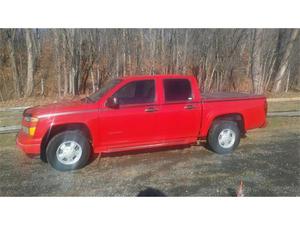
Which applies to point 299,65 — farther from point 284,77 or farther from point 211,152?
point 211,152

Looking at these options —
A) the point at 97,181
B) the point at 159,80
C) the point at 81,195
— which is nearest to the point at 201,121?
the point at 159,80

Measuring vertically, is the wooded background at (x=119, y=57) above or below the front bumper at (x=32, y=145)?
above

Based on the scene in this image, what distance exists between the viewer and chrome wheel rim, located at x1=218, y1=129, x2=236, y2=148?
19.9ft

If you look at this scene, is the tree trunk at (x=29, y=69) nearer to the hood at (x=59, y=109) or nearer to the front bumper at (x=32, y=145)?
the hood at (x=59, y=109)

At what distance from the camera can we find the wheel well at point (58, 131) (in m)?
5.04

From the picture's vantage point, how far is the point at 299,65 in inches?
418

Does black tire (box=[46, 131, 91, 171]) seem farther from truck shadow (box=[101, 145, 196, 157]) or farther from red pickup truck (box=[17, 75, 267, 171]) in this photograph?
truck shadow (box=[101, 145, 196, 157])

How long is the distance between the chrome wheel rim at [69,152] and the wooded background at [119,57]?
3.55 meters

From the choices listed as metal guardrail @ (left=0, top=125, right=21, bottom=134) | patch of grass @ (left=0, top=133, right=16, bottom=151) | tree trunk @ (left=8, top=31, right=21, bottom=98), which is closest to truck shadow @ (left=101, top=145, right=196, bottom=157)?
patch of grass @ (left=0, top=133, right=16, bottom=151)

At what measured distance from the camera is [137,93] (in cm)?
554

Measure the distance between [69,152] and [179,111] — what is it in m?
2.15

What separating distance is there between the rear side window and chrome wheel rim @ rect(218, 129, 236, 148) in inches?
42.6

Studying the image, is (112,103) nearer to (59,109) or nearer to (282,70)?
(59,109)

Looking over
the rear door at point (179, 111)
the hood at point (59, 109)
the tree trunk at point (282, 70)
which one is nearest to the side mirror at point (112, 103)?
the hood at point (59, 109)
